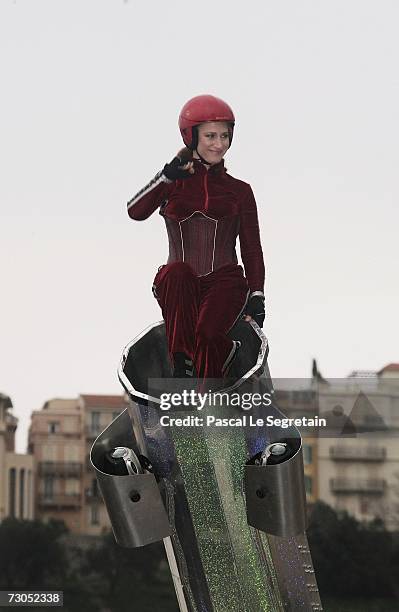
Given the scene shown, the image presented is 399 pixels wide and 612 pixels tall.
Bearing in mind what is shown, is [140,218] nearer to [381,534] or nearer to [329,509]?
[329,509]

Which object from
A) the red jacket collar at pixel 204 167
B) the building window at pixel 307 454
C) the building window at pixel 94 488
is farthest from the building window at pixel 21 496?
the red jacket collar at pixel 204 167

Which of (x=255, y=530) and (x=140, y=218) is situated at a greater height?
(x=140, y=218)

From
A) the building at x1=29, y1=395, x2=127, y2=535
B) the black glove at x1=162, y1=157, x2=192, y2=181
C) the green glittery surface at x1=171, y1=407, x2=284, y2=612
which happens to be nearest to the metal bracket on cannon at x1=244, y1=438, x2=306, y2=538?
the green glittery surface at x1=171, y1=407, x2=284, y2=612

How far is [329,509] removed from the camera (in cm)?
837

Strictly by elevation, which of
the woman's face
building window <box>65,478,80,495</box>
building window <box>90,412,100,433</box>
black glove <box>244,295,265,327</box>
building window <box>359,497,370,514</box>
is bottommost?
building window <box>359,497,370,514</box>

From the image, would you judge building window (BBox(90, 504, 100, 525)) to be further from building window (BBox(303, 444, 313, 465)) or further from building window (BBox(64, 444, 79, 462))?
building window (BBox(303, 444, 313, 465))

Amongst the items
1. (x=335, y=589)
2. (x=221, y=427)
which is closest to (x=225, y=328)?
(x=221, y=427)

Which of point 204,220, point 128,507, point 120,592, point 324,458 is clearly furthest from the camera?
point 120,592

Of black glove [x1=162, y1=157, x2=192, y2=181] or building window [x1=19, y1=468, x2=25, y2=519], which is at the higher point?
black glove [x1=162, y1=157, x2=192, y2=181]

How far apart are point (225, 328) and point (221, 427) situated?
48 centimetres

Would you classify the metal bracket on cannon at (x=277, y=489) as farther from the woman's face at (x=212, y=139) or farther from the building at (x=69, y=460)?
the building at (x=69, y=460)

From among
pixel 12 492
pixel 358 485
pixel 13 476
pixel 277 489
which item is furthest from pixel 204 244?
pixel 12 492

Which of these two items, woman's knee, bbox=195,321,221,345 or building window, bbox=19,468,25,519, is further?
building window, bbox=19,468,25,519

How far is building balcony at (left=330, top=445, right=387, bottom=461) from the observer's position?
7637mm
